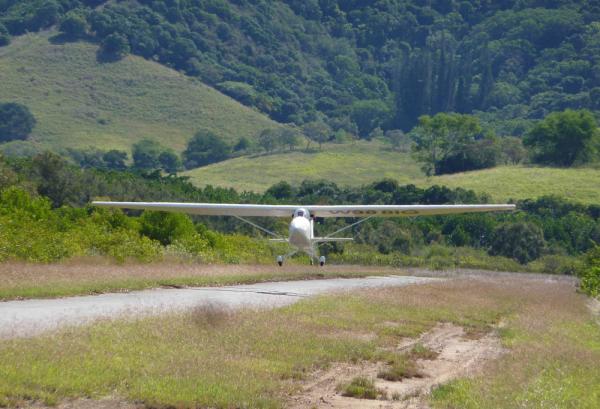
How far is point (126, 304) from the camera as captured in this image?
22.8 m

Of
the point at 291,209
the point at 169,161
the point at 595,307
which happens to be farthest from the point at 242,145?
the point at 595,307

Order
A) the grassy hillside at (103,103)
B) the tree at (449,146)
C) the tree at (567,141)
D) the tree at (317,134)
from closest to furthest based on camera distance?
the tree at (567,141) → the tree at (449,146) → the grassy hillside at (103,103) → the tree at (317,134)

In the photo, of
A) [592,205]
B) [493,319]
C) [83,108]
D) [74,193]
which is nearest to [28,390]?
[493,319]

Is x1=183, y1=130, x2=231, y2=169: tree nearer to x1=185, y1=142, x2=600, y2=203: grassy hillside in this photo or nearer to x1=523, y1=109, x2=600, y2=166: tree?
x1=185, y1=142, x2=600, y2=203: grassy hillside

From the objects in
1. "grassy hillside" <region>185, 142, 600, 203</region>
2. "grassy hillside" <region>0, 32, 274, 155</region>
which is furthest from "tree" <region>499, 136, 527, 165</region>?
"grassy hillside" <region>0, 32, 274, 155</region>

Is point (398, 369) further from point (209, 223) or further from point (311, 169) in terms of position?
point (311, 169)

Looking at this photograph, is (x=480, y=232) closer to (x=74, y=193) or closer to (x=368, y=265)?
(x=368, y=265)

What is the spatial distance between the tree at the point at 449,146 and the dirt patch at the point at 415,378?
10363 centimetres

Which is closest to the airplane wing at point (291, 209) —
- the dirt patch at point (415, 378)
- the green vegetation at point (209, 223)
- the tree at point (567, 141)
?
the green vegetation at point (209, 223)

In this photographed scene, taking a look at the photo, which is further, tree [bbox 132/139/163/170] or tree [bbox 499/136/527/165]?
tree [bbox 132/139/163/170]

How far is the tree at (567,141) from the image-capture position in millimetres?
120438

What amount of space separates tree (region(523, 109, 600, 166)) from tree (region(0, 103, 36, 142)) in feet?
259

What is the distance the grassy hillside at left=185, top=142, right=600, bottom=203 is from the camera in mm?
101812

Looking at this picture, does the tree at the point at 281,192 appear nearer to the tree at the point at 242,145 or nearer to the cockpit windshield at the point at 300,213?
the cockpit windshield at the point at 300,213
